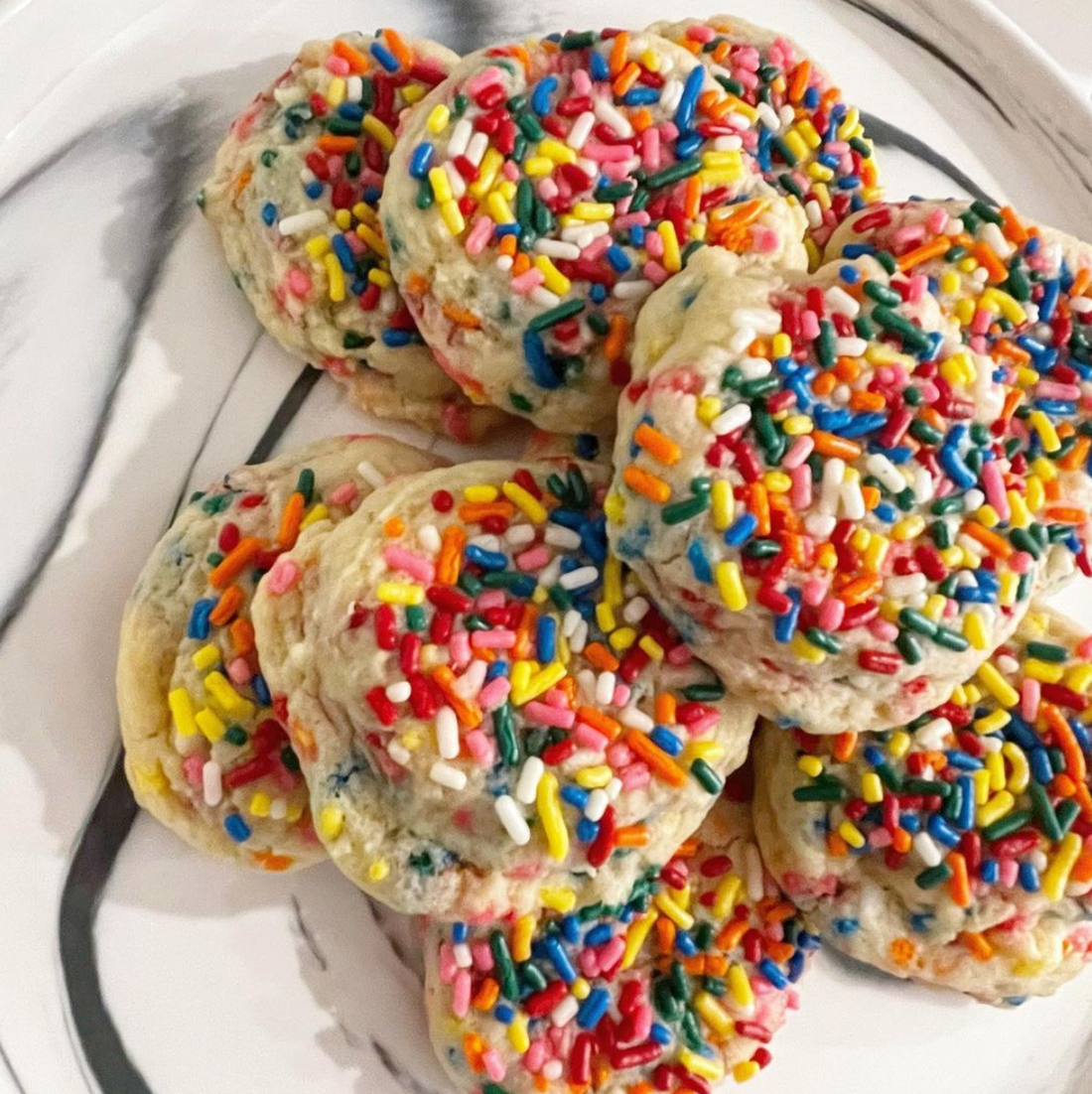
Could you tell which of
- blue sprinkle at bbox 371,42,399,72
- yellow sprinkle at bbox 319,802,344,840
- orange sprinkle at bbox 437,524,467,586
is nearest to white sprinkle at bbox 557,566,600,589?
orange sprinkle at bbox 437,524,467,586

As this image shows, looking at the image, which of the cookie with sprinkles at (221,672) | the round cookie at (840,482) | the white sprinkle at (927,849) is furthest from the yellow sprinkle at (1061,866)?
the cookie with sprinkles at (221,672)

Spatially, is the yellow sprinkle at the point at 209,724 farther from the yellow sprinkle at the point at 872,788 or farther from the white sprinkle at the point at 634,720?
the yellow sprinkle at the point at 872,788

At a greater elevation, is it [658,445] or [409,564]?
[658,445]

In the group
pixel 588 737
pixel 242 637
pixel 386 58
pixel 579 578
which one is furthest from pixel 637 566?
pixel 386 58

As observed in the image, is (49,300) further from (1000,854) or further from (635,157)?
(1000,854)

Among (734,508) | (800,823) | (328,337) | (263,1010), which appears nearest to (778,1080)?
(800,823)

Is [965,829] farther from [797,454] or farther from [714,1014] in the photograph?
[797,454]
